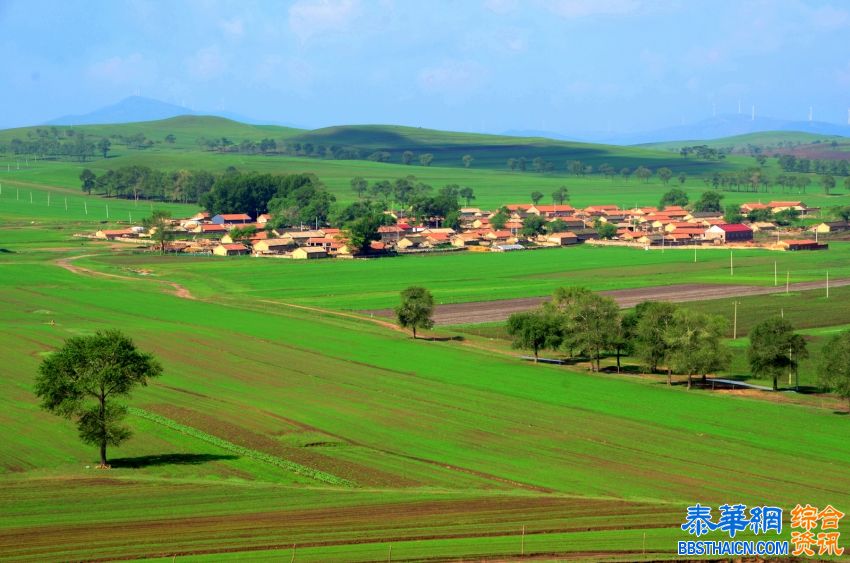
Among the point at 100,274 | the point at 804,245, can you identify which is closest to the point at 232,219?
the point at 100,274

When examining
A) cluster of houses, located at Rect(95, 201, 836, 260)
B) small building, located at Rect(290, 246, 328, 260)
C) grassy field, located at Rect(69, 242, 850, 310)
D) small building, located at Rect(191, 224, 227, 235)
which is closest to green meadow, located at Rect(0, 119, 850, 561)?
grassy field, located at Rect(69, 242, 850, 310)

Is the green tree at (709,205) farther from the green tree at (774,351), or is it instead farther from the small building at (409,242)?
the green tree at (774,351)

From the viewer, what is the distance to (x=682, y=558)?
101ft

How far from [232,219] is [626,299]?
328ft

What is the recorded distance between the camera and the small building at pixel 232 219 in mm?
177087

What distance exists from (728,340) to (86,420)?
4147 cm

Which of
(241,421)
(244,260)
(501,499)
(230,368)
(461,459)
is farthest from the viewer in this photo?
(244,260)

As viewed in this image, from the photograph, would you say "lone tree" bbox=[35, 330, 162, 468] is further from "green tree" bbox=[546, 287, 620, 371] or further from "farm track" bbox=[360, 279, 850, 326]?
"farm track" bbox=[360, 279, 850, 326]

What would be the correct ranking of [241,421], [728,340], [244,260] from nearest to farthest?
[241,421] < [728,340] < [244,260]

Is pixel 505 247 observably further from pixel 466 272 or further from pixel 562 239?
pixel 466 272

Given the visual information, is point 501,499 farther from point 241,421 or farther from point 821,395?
point 821,395

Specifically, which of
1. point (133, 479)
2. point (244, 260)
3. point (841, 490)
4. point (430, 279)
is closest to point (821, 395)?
point (841, 490)

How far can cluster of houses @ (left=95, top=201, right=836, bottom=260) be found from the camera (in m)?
143

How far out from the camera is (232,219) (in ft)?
589
